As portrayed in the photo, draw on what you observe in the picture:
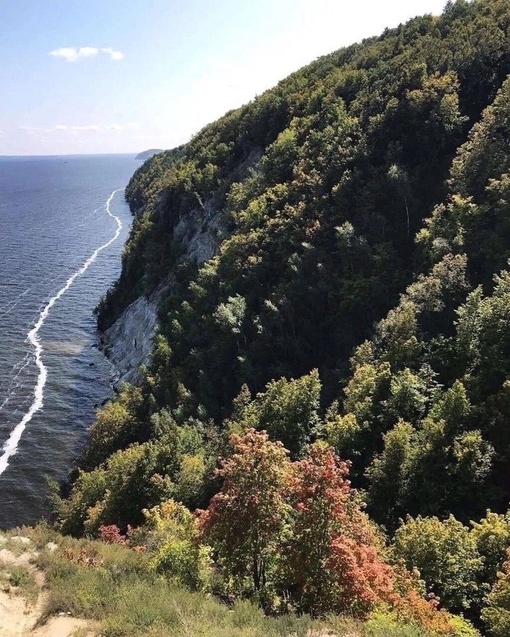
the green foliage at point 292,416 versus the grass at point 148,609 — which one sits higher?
the grass at point 148,609

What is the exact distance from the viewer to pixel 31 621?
1891cm

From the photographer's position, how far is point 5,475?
177ft

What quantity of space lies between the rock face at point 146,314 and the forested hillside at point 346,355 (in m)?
1.06

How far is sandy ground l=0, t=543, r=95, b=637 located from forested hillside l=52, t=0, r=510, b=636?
4.87 m

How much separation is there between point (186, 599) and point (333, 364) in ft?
112

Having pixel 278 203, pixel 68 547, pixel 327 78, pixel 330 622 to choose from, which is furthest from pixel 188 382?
pixel 327 78

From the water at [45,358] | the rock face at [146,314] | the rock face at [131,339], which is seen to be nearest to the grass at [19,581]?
the water at [45,358]

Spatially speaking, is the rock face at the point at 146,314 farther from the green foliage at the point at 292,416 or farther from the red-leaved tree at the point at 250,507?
the red-leaved tree at the point at 250,507

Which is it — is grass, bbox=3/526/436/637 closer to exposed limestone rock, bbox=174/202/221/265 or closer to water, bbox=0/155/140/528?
water, bbox=0/155/140/528

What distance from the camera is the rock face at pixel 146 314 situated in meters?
74.8

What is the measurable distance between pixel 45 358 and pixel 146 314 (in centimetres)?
1645

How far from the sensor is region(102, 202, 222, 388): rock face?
74.8 meters

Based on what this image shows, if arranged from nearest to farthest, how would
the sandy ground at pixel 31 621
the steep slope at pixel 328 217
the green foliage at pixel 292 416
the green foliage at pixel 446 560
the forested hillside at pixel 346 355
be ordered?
the sandy ground at pixel 31 621
the forested hillside at pixel 346 355
the green foliage at pixel 446 560
the green foliage at pixel 292 416
the steep slope at pixel 328 217

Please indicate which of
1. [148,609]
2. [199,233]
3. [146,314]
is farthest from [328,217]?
[148,609]
